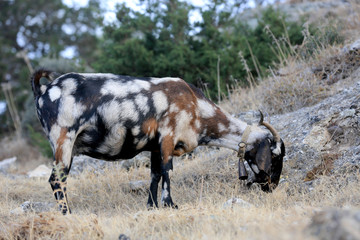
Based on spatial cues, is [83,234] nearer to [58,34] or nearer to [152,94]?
[152,94]

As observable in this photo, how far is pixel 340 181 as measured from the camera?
20.2ft

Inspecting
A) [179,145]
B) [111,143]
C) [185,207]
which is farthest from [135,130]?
[185,207]

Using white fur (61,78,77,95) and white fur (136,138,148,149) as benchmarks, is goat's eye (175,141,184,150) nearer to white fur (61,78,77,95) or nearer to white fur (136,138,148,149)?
white fur (136,138,148,149)

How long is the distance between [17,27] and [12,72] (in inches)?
101

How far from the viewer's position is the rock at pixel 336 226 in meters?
2.53

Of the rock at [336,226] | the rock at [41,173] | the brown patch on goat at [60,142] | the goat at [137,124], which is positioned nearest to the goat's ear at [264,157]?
the goat at [137,124]

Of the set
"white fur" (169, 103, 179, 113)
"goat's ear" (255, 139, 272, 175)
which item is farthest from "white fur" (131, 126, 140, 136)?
"goat's ear" (255, 139, 272, 175)

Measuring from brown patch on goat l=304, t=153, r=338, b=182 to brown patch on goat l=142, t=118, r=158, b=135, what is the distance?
2.36 m

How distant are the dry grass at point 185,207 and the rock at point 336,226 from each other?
0.31 ft

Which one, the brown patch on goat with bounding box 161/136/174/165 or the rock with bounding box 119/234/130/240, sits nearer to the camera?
the rock with bounding box 119/234/130/240

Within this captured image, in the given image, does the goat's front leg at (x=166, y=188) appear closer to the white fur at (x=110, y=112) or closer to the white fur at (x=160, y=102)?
the white fur at (x=160, y=102)

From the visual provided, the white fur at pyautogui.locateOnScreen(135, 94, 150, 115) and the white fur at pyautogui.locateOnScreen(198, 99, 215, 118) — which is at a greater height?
the white fur at pyautogui.locateOnScreen(135, 94, 150, 115)

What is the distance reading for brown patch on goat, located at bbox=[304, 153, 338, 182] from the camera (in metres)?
6.71

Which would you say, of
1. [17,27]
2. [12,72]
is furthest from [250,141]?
[17,27]
